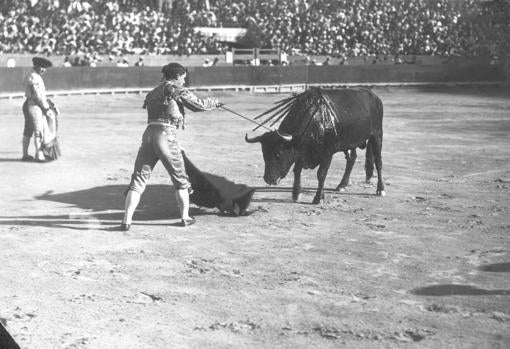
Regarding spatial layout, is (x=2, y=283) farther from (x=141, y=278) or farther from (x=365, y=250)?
(x=365, y=250)

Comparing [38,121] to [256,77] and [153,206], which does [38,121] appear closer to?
[153,206]

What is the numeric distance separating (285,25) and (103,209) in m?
30.1

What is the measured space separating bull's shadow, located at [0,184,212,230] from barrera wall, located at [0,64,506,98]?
15.8m

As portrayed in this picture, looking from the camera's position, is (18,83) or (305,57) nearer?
(18,83)

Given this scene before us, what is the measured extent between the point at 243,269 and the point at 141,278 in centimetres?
A: 83

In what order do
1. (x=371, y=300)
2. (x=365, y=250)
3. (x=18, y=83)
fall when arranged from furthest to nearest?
(x=18, y=83) → (x=365, y=250) → (x=371, y=300)

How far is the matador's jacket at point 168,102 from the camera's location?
26.9ft

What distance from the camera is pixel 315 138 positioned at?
10.1 m

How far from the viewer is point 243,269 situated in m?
6.91

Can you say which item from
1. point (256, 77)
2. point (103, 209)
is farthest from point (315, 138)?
point (256, 77)

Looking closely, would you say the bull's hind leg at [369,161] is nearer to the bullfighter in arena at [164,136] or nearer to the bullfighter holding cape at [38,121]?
the bullfighter in arena at [164,136]

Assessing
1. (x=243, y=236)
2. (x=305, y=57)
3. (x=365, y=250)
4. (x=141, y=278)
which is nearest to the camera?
(x=141, y=278)

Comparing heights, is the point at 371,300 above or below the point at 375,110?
below

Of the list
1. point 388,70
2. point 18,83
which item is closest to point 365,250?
point 18,83
